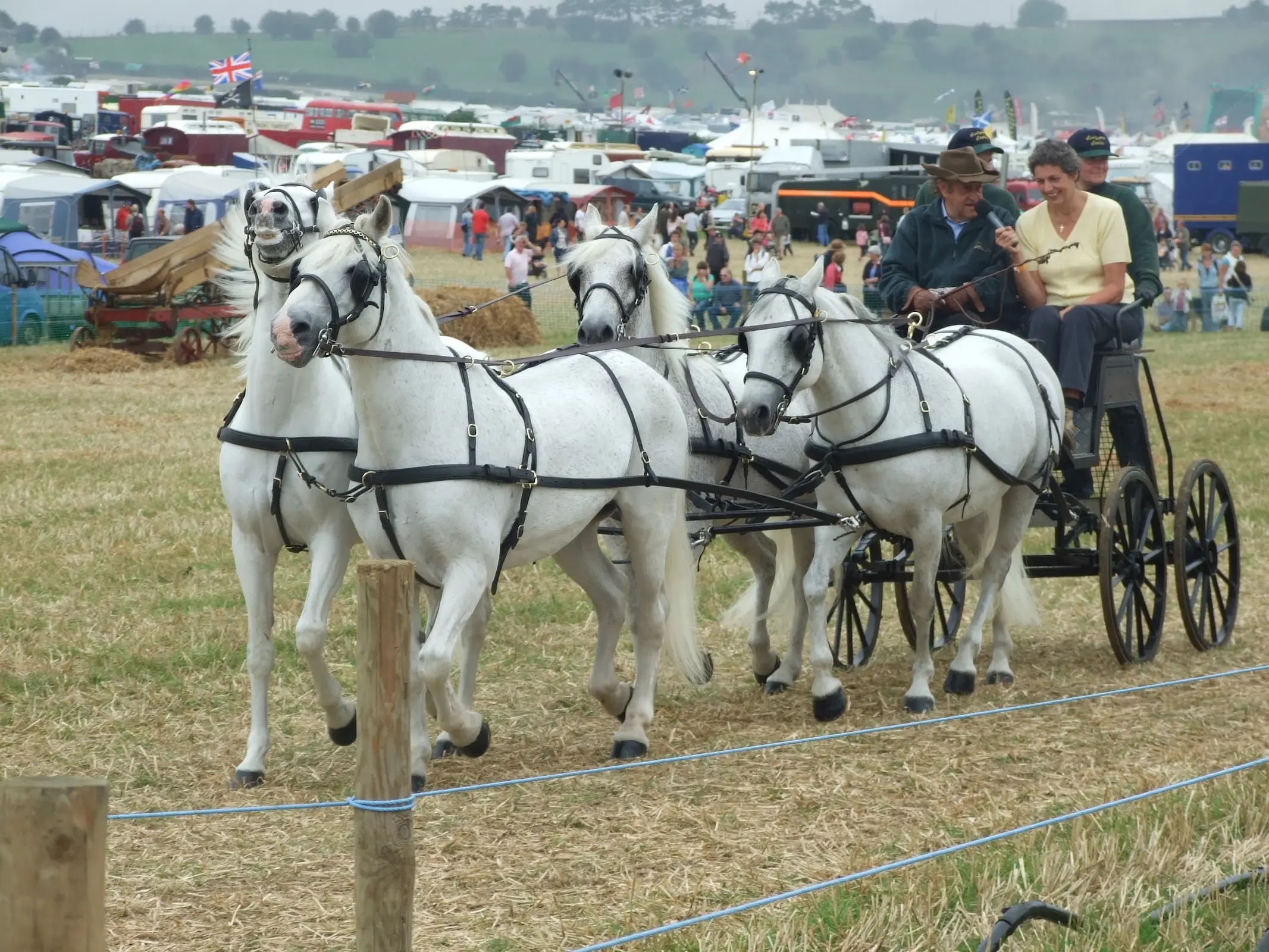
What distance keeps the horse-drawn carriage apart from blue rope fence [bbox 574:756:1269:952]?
2.04m

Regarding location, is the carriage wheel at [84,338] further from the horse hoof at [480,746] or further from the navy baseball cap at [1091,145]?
the horse hoof at [480,746]

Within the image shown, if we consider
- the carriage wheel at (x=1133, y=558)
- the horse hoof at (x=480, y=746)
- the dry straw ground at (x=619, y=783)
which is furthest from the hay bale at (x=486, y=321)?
the horse hoof at (x=480, y=746)

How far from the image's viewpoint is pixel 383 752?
3.36 metres

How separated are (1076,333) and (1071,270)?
0.36 metres

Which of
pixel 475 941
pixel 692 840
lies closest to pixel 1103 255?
pixel 692 840

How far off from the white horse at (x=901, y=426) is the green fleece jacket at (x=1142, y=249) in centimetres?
93

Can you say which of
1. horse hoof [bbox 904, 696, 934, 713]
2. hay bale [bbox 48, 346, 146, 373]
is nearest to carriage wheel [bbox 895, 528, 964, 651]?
horse hoof [bbox 904, 696, 934, 713]

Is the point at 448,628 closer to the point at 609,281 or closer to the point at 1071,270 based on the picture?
the point at 609,281

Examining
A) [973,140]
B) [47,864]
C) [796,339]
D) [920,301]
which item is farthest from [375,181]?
[47,864]

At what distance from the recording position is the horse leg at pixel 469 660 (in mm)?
6340

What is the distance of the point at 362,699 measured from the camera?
3.35 metres

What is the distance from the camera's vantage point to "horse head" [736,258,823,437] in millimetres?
6090

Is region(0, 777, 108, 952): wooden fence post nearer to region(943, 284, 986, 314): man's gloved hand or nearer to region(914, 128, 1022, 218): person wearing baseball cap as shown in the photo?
region(943, 284, 986, 314): man's gloved hand

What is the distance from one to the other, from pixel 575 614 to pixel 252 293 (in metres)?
3.31
